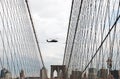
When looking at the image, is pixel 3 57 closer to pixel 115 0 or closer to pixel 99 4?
pixel 115 0

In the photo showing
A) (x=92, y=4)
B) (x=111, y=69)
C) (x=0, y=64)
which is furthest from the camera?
(x=92, y=4)

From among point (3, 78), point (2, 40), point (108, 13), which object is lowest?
point (3, 78)

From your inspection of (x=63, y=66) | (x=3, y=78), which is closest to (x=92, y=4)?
(x=3, y=78)

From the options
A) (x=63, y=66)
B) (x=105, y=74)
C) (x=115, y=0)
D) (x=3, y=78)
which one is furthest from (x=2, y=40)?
(x=63, y=66)

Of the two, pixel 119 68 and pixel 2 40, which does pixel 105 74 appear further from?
pixel 2 40

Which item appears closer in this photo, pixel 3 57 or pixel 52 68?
pixel 3 57

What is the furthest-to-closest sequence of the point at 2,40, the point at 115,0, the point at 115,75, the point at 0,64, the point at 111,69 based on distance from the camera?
the point at 111,69 → the point at 115,75 → the point at 115,0 → the point at 2,40 → the point at 0,64

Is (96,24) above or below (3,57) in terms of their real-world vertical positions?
above

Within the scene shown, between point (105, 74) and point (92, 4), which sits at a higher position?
point (92, 4)

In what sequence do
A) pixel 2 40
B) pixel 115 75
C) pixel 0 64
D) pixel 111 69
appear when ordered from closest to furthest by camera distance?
1. pixel 0 64
2. pixel 2 40
3. pixel 115 75
4. pixel 111 69
